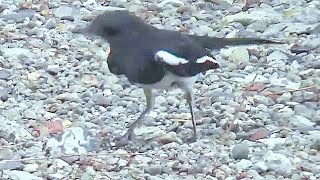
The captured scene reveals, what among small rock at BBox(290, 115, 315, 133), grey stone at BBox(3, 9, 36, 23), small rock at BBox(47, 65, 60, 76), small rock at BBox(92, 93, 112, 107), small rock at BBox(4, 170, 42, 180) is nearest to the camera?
small rock at BBox(4, 170, 42, 180)

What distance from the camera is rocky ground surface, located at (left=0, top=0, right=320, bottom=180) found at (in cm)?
516

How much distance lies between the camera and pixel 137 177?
502 centimetres

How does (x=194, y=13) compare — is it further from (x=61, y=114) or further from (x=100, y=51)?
(x=61, y=114)

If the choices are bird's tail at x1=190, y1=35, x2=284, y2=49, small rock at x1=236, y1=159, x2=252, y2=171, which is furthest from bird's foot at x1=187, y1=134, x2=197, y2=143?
bird's tail at x1=190, y1=35, x2=284, y2=49

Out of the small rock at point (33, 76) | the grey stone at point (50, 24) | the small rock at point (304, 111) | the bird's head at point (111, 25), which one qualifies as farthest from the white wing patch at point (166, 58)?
the grey stone at point (50, 24)

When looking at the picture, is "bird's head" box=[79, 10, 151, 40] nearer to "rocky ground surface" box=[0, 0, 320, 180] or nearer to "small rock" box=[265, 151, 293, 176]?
"rocky ground surface" box=[0, 0, 320, 180]

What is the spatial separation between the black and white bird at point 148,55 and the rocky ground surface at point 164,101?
0.88 feet

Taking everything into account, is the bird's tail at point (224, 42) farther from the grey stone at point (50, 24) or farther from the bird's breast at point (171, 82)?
the grey stone at point (50, 24)

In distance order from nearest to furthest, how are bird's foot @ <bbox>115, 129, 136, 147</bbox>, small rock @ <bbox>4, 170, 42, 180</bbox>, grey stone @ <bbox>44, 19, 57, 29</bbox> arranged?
small rock @ <bbox>4, 170, 42, 180</bbox>
bird's foot @ <bbox>115, 129, 136, 147</bbox>
grey stone @ <bbox>44, 19, 57, 29</bbox>

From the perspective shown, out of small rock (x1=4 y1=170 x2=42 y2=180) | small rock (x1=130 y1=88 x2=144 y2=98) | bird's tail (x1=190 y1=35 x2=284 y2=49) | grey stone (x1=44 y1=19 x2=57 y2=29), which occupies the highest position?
bird's tail (x1=190 y1=35 x2=284 y2=49)

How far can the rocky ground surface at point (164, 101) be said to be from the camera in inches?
203

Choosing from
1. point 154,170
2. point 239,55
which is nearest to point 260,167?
point 154,170

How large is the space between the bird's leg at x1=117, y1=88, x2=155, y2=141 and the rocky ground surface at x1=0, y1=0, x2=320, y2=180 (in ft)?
0.23

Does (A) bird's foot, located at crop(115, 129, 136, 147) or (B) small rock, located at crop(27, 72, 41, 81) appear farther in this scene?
(B) small rock, located at crop(27, 72, 41, 81)
